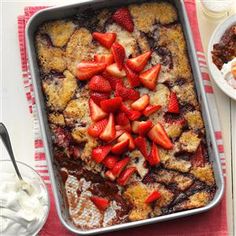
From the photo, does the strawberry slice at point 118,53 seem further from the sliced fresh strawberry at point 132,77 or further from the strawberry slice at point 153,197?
the strawberry slice at point 153,197

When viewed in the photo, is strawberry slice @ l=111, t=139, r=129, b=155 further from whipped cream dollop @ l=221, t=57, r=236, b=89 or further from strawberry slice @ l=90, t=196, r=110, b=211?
whipped cream dollop @ l=221, t=57, r=236, b=89

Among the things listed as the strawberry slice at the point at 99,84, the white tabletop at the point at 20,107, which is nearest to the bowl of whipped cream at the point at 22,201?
the white tabletop at the point at 20,107

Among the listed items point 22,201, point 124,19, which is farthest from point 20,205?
point 124,19

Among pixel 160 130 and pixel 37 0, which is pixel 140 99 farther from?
pixel 37 0

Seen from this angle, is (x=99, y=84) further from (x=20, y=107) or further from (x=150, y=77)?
(x=20, y=107)

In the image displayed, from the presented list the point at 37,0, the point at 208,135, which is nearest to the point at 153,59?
the point at 208,135

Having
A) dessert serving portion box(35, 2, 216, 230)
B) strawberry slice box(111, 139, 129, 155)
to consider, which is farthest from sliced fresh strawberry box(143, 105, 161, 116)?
strawberry slice box(111, 139, 129, 155)
